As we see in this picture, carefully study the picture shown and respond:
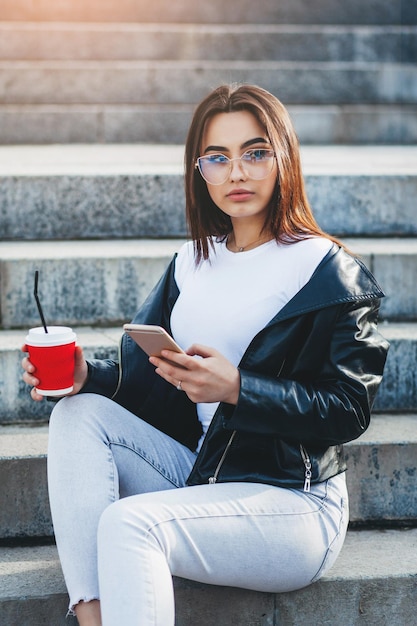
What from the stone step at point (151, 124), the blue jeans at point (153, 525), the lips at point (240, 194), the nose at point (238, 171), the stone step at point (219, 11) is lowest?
the blue jeans at point (153, 525)

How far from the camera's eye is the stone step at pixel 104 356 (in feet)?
10.3

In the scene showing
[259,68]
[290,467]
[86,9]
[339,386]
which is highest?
[86,9]

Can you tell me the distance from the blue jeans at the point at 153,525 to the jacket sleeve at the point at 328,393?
18 centimetres

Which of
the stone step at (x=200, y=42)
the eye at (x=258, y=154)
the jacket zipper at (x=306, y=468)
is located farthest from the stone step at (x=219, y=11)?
the jacket zipper at (x=306, y=468)

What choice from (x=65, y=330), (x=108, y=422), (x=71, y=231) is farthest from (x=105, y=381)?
(x=71, y=231)

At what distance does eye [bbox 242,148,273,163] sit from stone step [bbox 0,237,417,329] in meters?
1.25

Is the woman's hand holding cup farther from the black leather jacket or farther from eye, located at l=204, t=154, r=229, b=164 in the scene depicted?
eye, located at l=204, t=154, r=229, b=164

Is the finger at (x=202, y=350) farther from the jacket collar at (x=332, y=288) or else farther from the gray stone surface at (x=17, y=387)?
the gray stone surface at (x=17, y=387)

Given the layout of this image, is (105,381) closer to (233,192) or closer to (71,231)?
(233,192)

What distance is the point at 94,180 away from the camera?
401 cm

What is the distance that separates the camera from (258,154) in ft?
7.68

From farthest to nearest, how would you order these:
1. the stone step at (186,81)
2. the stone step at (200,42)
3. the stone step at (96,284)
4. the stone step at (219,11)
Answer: the stone step at (219,11) < the stone step at (200,42) < the stone step at (186,81) < the stone step at (96,284)

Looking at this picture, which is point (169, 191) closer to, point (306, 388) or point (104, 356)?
point (104, 356)

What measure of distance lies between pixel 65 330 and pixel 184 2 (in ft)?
Result: 17.0
